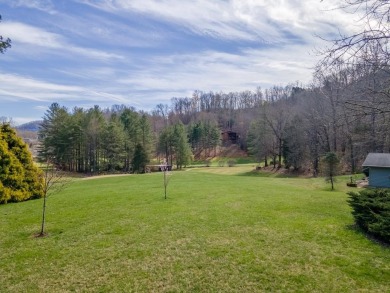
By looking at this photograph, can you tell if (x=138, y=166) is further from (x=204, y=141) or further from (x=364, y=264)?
(x=364, y=264)

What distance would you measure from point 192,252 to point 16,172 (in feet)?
43.6

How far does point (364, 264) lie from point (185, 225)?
5478 millimetres

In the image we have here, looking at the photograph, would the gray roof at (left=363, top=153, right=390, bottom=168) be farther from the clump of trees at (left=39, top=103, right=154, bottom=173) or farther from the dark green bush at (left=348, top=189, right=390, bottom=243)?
the clump of trees at (left=39, top=103, right=154, bottom=173)

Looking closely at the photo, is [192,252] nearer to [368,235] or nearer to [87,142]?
[368,235]

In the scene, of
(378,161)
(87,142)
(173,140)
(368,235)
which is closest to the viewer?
(368,235)

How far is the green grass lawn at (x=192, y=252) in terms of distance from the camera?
574 centimetres

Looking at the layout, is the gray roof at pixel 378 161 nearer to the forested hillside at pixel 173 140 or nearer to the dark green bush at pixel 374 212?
the forested hillside at pixel 173 140

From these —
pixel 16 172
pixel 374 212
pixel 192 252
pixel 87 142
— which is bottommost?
pixel 192 252

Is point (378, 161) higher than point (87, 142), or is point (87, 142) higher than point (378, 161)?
point (87, 142)

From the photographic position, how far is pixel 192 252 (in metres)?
7.35

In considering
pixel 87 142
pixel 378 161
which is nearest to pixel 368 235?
pixel 378 161

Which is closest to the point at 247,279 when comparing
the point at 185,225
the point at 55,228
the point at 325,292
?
the point at 325,292

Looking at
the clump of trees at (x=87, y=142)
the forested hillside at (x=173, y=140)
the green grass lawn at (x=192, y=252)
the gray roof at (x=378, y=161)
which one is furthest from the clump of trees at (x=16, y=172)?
the clump of trees at (x=87, y=142)

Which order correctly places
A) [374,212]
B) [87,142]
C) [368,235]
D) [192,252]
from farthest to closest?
[87,142] → [374,212] → [368,235] → [192,252]
